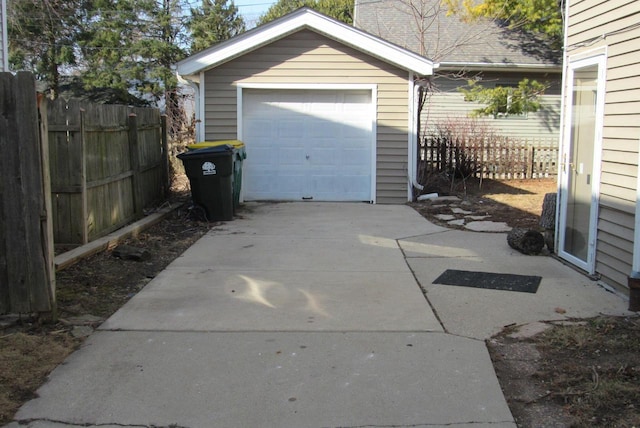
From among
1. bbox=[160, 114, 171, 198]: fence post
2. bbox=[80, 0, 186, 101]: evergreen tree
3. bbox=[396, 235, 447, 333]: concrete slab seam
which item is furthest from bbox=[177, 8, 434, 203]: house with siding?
bbox=[80, 0, 186, 101]: evergreen tree

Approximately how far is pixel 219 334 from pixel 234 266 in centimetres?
231

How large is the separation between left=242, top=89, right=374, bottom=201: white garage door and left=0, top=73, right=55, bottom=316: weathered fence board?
317 inches

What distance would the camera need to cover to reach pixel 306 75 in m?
12.5

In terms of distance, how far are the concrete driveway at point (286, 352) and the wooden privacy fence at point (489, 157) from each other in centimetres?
862

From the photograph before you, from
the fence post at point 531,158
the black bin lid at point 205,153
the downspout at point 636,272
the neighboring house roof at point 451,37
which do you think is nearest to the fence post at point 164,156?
the black bin lid at point 205,153

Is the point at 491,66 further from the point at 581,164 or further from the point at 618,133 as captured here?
the point at 618,133

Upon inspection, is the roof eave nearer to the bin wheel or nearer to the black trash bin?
the black trash bin

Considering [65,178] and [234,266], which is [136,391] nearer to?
[234,266]

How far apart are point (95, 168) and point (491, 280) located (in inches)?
207

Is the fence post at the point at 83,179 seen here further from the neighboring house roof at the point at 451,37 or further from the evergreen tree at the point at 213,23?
the evergreen tree at the point at 213,23

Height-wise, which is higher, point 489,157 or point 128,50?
point 128,50

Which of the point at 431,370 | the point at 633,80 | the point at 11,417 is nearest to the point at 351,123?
the point at 633,80

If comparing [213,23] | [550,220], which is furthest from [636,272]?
[213,23]

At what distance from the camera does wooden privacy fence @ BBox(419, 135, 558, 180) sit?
15914 mm
